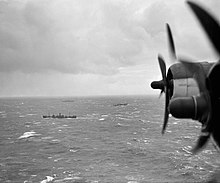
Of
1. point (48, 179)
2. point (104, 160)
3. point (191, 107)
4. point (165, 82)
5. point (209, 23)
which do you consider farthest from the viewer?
point (104, 160)

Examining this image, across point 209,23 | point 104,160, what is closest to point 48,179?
point 104,160

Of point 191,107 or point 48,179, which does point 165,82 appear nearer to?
point 191,107

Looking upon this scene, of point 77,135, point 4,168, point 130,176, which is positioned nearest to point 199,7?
point 130,176

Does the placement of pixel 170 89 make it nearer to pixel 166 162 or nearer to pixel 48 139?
pixel 166 162

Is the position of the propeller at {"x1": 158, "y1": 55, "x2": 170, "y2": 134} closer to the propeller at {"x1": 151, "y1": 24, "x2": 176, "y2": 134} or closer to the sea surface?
the propeller at {"x1": 151, "y1": 24, "x2": 176, "y2": 134}

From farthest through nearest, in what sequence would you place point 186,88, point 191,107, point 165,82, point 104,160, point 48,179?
point 104,160, point 48,179, point 165,82, point 186,88, point 191,107
